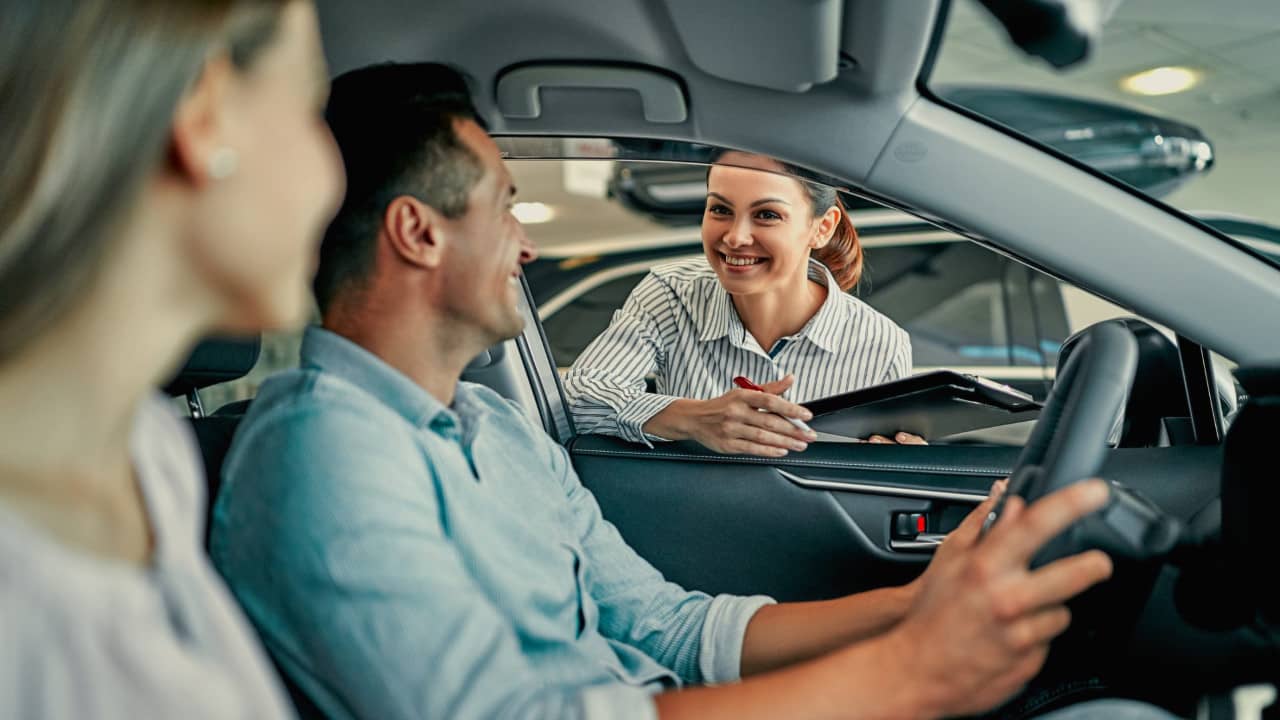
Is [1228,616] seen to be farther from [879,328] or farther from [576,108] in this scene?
[879,328]

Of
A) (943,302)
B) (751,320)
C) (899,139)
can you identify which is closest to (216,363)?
(899,139)

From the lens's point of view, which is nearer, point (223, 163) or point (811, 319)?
point (223, 163)

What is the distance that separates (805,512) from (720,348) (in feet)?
1.88

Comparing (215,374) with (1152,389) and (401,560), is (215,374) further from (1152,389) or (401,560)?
(1152,389)

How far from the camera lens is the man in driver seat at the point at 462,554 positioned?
2.72ft

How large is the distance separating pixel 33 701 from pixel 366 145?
74cm

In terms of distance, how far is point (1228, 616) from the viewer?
3.24ft

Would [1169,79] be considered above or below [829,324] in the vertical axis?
above

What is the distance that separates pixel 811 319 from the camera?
2.09 metres

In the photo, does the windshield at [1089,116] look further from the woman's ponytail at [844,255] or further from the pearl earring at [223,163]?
the pearl earring at [223,163]

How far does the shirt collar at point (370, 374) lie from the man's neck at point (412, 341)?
0.09ft

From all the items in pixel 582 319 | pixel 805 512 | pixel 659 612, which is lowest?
pixel 659 612

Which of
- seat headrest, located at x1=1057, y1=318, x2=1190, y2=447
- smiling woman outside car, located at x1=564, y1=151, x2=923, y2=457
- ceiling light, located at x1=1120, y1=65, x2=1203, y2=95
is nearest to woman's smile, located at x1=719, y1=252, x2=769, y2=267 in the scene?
smiling woman outside car, located at x1=564, y1=151, x2=923, y2=457

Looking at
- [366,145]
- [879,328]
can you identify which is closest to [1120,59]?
[879,328]
